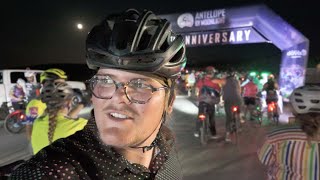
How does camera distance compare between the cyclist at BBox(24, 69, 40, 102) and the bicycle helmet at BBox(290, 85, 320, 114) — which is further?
the cyclist at BBox(24, 69, 40, 102)

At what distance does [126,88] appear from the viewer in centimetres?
149

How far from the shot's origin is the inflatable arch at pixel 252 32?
16.5m

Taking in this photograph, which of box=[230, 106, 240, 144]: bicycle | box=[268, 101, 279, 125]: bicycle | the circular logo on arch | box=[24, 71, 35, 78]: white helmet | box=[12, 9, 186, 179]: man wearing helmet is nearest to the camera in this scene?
box=[12, 9, 186, 179]: man wearing helmet

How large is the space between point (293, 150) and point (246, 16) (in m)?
15.2

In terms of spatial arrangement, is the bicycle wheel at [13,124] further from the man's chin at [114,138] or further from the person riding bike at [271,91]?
the man's chin at [114,138]

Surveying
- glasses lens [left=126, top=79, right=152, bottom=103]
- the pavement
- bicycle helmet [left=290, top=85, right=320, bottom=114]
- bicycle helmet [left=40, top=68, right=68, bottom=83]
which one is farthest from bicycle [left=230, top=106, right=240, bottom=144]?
glasses lens [left=126, top=79, right=152, bottom=103]

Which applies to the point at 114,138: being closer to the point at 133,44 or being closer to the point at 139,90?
the point at 139,90

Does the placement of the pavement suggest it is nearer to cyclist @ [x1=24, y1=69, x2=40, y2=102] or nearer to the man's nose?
the man's nose

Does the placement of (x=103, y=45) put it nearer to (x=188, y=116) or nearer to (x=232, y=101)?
(x=232, y=101)

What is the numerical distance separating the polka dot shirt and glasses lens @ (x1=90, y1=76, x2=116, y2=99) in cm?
14

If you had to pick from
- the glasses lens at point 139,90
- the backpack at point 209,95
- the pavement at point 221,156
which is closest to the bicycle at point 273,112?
the pavement at point 221,156

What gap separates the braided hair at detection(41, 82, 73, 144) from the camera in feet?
11.0

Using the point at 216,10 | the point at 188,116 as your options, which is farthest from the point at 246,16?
the point at 188,116

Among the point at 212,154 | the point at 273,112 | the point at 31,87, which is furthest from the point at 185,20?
the point at 212,154
